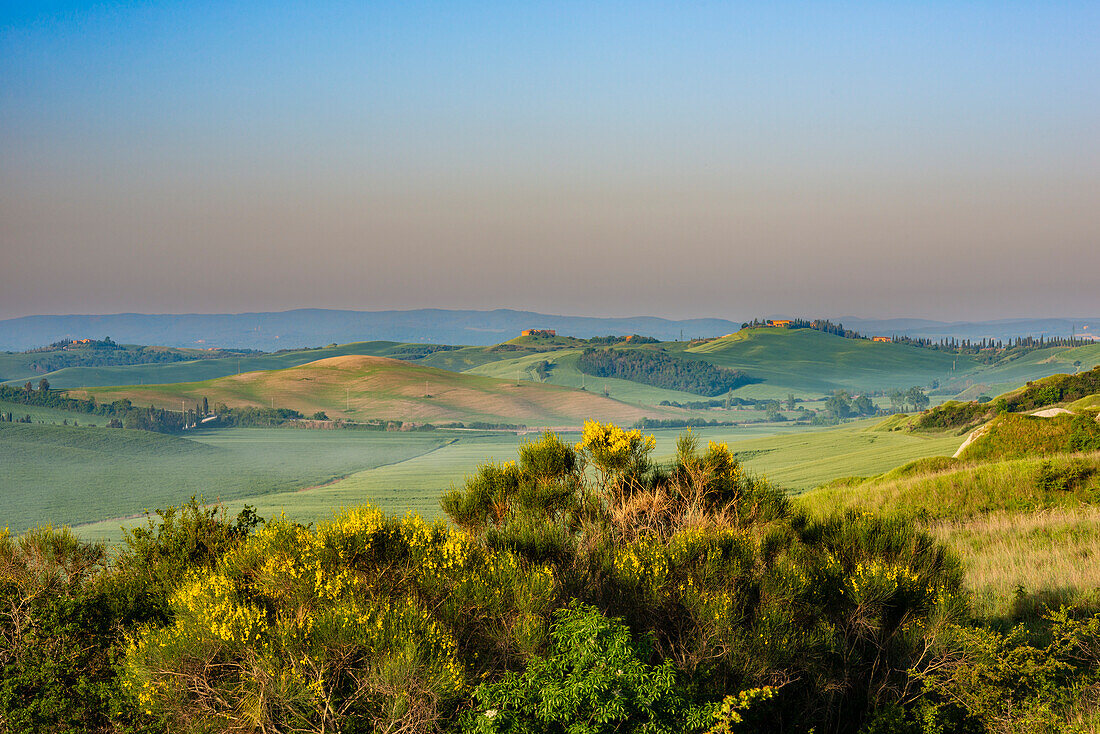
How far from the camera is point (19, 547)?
11.5 meters

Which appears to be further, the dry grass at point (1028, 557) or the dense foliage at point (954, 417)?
the dense foliage at point (954, 417)

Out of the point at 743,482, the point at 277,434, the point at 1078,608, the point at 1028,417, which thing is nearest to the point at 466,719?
the point at 743,482

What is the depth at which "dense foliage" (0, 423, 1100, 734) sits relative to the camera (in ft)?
20.5

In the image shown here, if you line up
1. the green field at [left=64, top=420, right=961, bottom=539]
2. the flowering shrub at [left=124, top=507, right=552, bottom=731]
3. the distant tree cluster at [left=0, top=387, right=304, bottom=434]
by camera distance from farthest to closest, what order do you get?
1. the distant tree cluster at [left=0, top=387, right=304, bottom=434]
2. the green field at [left=64, top=420, right=961, bottom=539]
3. the flowering shrub at [left=124, top=507, right=552, bottom=731]

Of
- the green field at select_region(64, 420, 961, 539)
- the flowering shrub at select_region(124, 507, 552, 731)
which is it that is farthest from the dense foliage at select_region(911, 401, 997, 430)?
the flowering shrub at select_region(124, 507, 552, 731)

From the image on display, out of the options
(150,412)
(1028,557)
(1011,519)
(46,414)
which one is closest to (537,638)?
(1028,557)

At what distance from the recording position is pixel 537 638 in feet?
22.1

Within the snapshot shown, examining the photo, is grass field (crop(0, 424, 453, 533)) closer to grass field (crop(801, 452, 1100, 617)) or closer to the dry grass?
grass field (crop(801, 452, 1100, 617))

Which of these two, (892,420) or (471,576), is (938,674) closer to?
(471,576)

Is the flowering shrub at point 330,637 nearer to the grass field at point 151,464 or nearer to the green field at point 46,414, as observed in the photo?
the grass field at point 151,464

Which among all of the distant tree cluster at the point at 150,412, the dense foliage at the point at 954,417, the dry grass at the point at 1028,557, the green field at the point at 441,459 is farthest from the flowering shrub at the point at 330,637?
the distant tree cluster at the point at 150,412

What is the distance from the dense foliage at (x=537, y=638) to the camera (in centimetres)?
623

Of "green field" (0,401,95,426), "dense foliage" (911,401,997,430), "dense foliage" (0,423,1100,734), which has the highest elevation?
"dense foliage" (0,423,1100,734)

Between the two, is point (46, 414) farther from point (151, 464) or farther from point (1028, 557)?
point (1028, 557)
